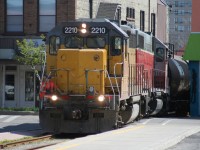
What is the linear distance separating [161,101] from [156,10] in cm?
2106

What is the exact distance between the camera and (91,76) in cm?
1862

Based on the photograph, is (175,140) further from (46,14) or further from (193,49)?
(46,14)

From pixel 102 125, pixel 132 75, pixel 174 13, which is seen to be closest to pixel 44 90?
pixel 102 125

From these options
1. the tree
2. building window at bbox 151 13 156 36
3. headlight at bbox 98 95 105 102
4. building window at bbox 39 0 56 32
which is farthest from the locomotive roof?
building window at bbox 151 13 156 36

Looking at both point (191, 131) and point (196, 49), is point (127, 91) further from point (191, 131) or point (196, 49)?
point (196, 49)

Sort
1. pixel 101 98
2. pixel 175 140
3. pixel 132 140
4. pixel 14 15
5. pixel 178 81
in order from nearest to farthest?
pixel 132 140 → pixel 175 140 → pixel 101 98 → pixel 178 81 → pixel 14 15

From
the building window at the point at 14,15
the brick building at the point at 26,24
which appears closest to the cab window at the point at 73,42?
the brick building at the point at 26,24

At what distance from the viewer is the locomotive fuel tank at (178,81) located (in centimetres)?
2950

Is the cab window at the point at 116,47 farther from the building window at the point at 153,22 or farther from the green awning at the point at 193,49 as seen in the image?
the building window at the point at 153,22

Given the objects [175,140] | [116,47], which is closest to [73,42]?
[116,47]

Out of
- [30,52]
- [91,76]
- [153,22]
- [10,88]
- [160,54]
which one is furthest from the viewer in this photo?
[153,22]

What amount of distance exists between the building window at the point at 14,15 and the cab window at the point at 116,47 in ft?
57.0

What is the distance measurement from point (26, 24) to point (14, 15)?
103 centimetres

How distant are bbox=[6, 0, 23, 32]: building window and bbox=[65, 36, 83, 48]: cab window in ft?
54.6
